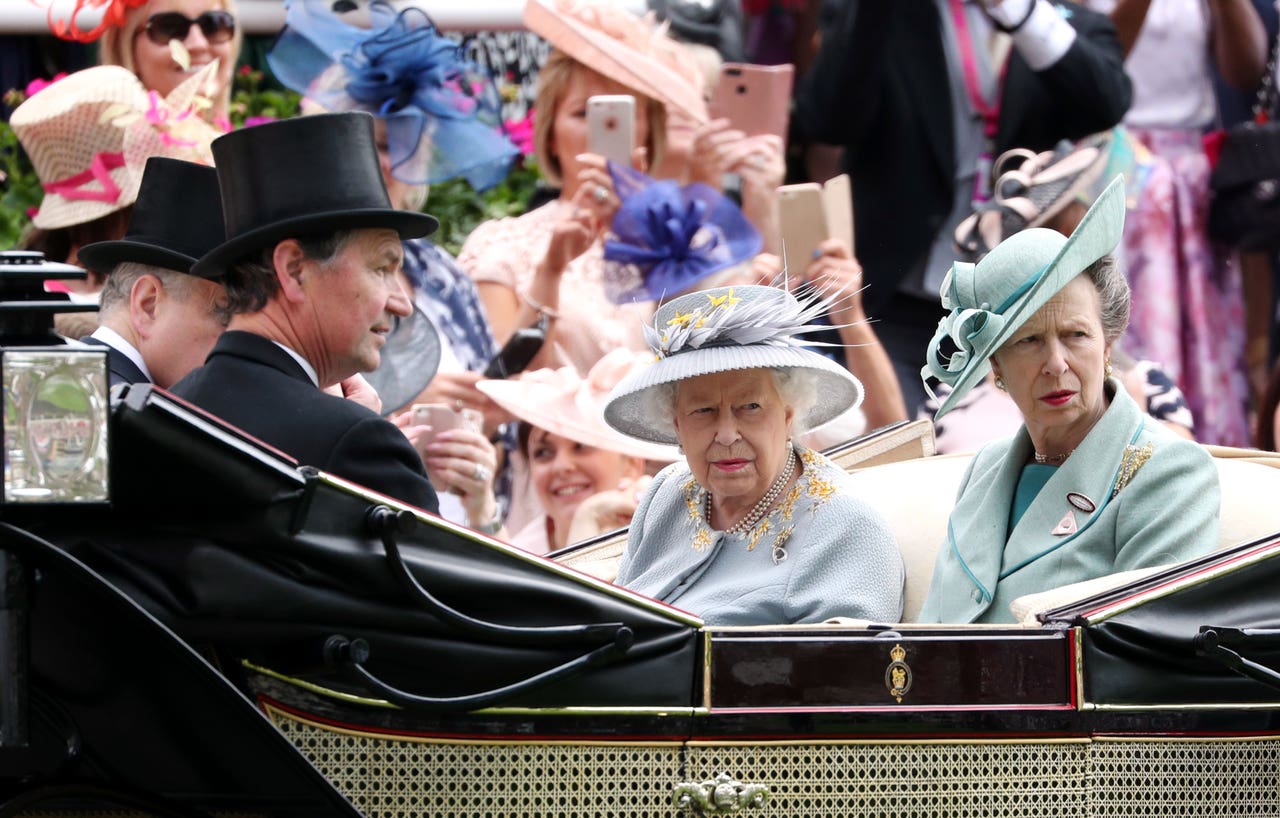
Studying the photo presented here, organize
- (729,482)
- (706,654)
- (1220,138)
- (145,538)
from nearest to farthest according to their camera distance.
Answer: (145,538), (706,654), (729,482), (1220,138)

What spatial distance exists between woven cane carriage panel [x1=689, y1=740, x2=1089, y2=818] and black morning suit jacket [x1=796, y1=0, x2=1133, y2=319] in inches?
107

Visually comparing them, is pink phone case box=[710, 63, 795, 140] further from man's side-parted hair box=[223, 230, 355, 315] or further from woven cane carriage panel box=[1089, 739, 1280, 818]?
woven cane carriage panel box=[1089, 739, 1280, 818]

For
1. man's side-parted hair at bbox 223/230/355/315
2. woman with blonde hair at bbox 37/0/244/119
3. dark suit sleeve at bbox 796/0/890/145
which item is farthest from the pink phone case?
man's side-parted hair at bbox 223/230/355/315

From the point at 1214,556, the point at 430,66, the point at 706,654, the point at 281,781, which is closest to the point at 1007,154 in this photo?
the point at 430,66

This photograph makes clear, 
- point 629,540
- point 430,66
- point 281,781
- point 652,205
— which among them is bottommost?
point 281,781

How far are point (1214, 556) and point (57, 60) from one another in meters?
4.75

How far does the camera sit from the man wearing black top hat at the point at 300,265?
10.9ft

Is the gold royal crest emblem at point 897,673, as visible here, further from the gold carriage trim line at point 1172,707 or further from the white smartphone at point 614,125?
the white smartphone at point 614,125

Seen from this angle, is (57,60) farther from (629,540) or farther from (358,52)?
(629,540)

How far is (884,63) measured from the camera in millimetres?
5660

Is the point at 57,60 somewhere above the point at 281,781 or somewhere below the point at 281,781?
above

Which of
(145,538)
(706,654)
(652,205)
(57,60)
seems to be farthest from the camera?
(57,60)

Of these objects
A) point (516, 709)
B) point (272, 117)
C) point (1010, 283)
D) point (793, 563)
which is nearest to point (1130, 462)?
point (1010, 283)

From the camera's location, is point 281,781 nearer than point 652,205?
Yes
